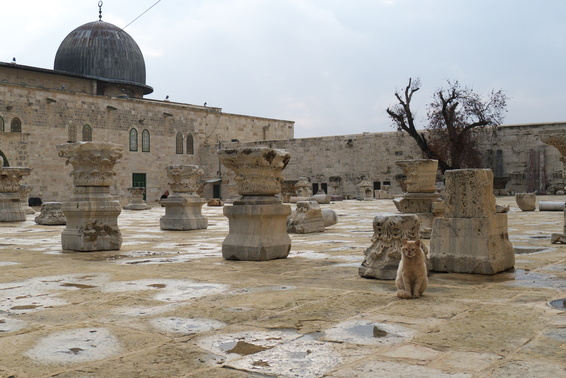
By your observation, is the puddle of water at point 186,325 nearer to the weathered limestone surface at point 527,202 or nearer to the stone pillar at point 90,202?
the stone pillar at point 90,202

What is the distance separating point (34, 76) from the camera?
1393 inches

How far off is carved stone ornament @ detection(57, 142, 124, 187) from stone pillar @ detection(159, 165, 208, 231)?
4.04 m

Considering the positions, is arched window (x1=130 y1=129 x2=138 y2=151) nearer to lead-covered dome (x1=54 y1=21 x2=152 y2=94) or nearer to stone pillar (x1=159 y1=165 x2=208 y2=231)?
lead-covered dome (x1=54 y1=21 x2=152 y2=94)

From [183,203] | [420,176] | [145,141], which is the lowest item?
[183,203]

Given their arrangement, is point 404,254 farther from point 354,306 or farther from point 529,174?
point 529,174

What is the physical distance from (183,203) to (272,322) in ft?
29.3

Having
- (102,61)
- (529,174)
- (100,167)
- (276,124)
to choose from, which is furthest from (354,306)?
(276,124)

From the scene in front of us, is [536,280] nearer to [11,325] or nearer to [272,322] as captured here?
[272,322]

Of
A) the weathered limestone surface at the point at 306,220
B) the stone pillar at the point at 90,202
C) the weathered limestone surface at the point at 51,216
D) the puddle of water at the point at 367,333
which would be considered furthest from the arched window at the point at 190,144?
the puddle of water at the point at 367,333

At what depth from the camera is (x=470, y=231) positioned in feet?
19.0

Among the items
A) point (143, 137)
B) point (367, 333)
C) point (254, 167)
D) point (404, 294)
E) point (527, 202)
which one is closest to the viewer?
point (367, 333)

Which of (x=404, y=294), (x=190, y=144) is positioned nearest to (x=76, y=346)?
(x=404, y=294)

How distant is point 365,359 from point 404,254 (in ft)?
5.83

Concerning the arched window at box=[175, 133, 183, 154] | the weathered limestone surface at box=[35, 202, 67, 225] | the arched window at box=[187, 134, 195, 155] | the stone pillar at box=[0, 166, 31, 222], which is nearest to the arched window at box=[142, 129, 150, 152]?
the arched window at box=[175, 133, 183, 154]
